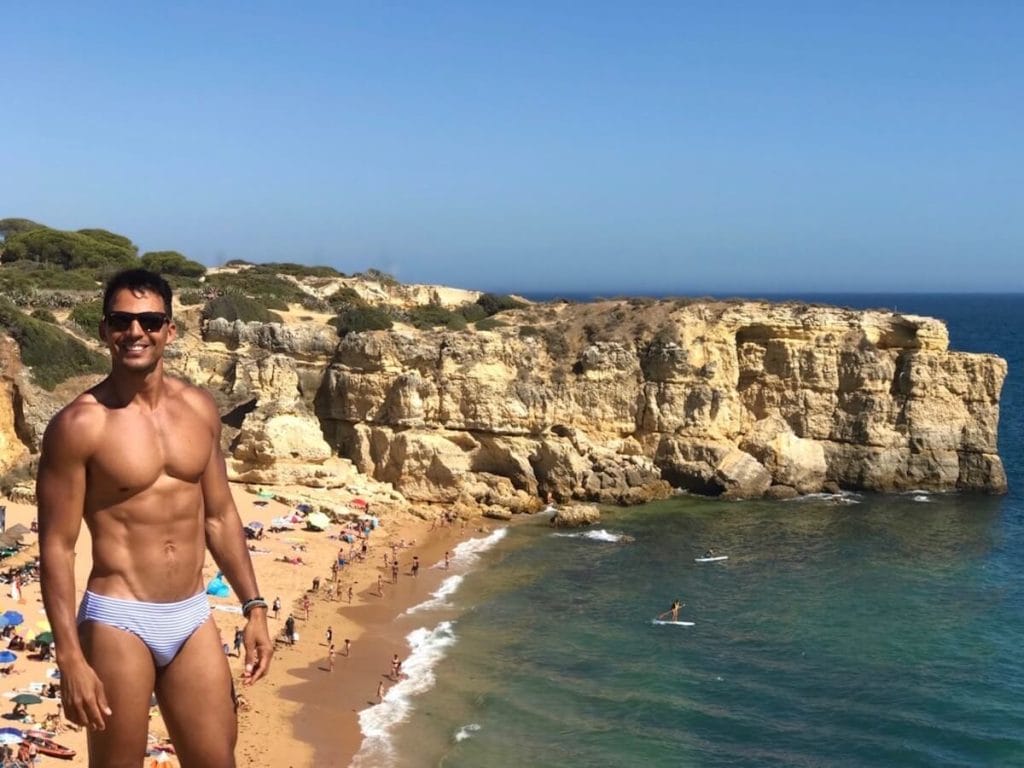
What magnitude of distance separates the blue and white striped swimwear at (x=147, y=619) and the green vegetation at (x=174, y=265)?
165ft

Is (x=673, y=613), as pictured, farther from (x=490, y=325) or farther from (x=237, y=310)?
(x=237, y=310)

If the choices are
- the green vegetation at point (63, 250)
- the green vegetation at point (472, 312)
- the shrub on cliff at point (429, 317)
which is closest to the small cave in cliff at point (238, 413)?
the shrub on cliff at point (429, 317)

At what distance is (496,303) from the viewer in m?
49.7

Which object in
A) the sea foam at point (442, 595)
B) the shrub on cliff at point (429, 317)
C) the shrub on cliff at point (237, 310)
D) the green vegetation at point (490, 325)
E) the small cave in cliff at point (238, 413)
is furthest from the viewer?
the shrub on cliff at point (429, 317)

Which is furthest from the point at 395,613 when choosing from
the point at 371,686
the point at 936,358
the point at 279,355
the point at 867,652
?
the point at 936,358

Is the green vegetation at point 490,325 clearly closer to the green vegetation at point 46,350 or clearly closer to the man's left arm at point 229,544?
the green vegetation at point 46,350

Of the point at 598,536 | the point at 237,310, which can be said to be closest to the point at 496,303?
the point at 237,310

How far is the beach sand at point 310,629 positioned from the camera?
1644 cm

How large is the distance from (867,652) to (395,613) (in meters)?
11.5

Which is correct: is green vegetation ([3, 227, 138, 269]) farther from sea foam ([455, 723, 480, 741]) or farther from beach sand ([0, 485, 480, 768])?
sea foam ([455, 723, 480, 741])

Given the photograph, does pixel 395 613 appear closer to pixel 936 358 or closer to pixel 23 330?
pixel 23 330

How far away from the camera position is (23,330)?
98.8 feet

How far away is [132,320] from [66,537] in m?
0.91

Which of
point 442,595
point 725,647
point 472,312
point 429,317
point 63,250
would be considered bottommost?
point 442,595
